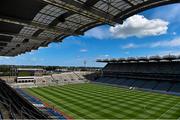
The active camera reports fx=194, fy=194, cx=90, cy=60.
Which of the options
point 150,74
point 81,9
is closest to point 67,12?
point 81,9

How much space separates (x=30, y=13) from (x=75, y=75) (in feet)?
219

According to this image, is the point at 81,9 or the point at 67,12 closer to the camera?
the point at 81,9

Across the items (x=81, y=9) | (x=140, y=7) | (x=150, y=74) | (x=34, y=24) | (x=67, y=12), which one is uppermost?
(x=67, y=12)

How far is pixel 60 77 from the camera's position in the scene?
283 feet

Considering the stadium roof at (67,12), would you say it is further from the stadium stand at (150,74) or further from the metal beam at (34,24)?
the stadium stand at (150,74)

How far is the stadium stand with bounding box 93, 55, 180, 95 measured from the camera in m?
57.9

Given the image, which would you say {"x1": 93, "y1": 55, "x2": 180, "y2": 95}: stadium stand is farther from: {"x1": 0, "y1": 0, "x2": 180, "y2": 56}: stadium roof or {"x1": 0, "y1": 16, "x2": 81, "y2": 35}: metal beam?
{"x1": 0, "y1": 16, "x2": 81, "y2": 35}: metal beam

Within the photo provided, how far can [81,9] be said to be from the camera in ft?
75.5

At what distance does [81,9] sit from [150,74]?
165 feet

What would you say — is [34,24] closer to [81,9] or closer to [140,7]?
[81,9]

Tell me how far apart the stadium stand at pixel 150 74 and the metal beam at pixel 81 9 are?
34473 millimetres

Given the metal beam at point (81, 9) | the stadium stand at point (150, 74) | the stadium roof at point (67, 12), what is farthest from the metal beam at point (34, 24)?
the stadium stand at point (150, 74)

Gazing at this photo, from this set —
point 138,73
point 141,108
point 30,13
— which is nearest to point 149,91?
point 138,73

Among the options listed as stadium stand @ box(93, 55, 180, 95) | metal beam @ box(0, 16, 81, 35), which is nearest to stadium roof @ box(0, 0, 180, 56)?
metal beam @ box(0, 16, 81, 35)
